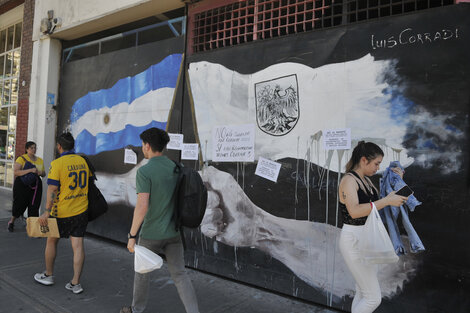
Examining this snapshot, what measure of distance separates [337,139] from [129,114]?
373 centimetres

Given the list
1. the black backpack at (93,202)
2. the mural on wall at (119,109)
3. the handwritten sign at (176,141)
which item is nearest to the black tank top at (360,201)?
the black backpack at (93,202)

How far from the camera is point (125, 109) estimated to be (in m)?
6.11

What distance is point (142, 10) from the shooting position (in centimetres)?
590

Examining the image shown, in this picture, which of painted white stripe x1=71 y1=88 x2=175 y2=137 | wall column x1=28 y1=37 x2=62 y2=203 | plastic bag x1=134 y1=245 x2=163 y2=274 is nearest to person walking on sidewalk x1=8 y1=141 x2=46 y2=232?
wall column x1=28 y1=37 x2=62 y2=203

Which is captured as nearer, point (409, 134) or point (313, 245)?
point (409, 134)

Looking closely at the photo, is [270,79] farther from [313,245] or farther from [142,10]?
[142,10]

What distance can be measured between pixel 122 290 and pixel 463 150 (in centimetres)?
380

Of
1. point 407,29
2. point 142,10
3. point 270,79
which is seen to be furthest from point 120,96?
point 407,29

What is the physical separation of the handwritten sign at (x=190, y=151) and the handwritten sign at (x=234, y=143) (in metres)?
0.33

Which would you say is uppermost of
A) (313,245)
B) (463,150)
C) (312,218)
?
(463,150)

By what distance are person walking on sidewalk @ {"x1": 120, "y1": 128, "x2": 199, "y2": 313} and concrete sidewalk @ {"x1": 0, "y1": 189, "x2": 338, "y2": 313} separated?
760 millimetres

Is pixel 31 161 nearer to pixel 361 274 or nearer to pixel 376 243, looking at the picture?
pixel 361 274

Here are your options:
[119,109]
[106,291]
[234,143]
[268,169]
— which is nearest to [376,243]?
[268,169]

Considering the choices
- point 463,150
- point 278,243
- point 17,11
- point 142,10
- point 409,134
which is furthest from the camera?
point 17,11
